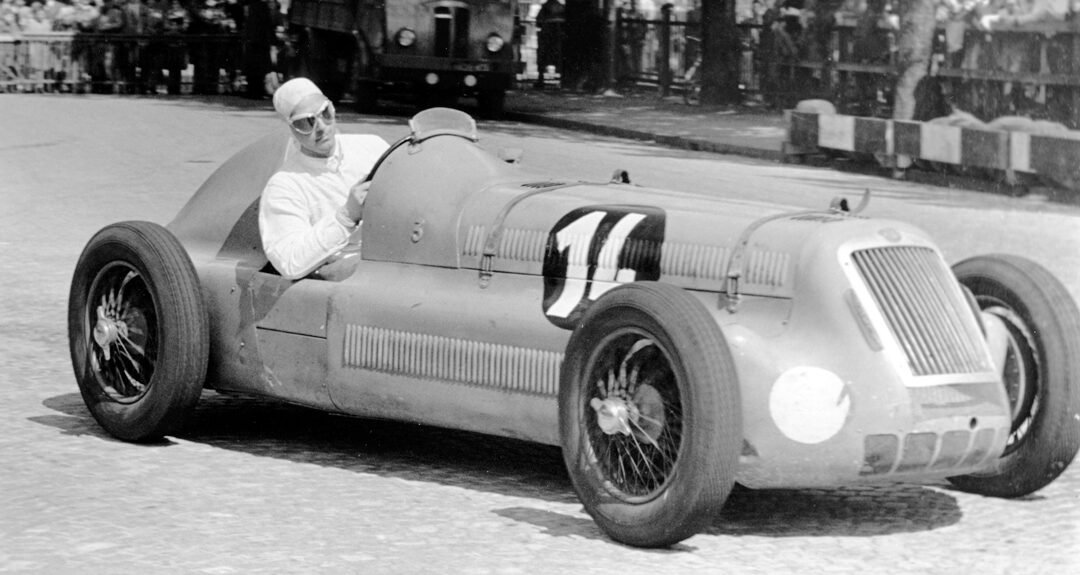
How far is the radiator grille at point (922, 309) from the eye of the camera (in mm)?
5422

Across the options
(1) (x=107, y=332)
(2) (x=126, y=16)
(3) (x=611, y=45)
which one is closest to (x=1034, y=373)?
(1) (x=107, y=332)

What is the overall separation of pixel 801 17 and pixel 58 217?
645 inches

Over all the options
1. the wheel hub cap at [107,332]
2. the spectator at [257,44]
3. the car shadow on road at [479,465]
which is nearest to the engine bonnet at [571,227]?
the car shadow on road at [479,465]

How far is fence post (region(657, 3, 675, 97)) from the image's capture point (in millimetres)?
30484

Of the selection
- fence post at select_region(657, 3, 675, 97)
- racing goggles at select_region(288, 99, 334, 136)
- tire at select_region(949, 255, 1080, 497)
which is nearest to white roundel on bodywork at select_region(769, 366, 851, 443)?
tire at select_region(949, 255, 1080, 497)

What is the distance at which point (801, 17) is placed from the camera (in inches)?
1125

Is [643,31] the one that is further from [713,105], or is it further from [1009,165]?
[1009,165]

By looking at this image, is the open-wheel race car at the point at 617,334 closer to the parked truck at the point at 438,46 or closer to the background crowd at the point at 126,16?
the parked truck at the point at 438,46

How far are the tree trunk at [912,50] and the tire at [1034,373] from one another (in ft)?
52.4

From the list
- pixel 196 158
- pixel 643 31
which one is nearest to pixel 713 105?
pixel 643 31

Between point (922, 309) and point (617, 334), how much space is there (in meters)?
0.90

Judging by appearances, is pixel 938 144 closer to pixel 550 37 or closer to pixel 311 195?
pixel 311 195

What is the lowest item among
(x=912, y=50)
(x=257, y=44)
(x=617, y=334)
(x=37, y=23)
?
(x=617, y=334)

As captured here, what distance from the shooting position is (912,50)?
71.3 ft
